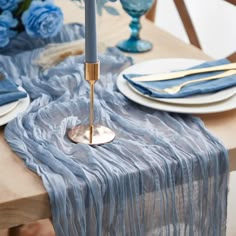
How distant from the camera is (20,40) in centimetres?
155

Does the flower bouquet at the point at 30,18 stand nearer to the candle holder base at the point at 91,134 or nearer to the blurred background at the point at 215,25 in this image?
the candle holder base at the point at 91,134

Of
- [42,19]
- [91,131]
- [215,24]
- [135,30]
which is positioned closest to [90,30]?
[91,131]

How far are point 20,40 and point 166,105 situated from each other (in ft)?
1.65

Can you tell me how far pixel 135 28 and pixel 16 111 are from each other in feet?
1.72

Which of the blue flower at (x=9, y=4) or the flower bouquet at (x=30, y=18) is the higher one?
the blue flower at (x=9, y=4)

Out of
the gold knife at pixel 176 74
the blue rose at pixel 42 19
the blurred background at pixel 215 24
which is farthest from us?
the blurred background at pixel 215 24

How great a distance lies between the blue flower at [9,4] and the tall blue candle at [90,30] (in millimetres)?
456

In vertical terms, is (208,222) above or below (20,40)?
below

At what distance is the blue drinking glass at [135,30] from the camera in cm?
156

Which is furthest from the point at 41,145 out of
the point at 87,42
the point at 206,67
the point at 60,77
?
the point at 206,67

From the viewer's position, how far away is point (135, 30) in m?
1.60

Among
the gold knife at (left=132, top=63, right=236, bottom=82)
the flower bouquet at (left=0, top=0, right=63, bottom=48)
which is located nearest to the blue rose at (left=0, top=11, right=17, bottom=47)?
the flower bouquet at (left=0, top=0, right=63, bottom=48)

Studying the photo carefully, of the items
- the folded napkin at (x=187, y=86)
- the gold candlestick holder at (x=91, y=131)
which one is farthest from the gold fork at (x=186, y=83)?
the gold candlestick holder at (x=91, y=131)

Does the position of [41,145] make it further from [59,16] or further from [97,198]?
[59,16]
